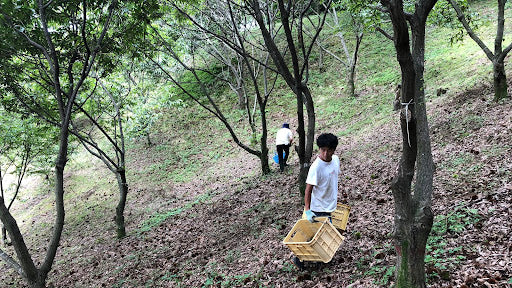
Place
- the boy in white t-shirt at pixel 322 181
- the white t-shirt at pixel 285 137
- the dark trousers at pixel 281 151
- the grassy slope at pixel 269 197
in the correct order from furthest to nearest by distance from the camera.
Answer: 1. the dark trousers at pixel 281 151
2. the white t-shirt at pixel 285 137
3. the grassy slope at pixel 269 197
4. the boy in white t-shirt at pixel 322 181

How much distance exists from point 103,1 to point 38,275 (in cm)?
522

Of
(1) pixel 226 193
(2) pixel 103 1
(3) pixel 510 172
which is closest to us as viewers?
(3) pixel 510 172

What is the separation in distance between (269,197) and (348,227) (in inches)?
A: 153

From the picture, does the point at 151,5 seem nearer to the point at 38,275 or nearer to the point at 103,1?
the point at 103,1

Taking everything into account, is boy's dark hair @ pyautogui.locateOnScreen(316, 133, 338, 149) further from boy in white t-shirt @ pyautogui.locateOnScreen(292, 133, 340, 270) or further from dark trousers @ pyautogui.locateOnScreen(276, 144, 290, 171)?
dark trousers @ pyautogui.locateOnScreen(276, 144, 290, 171)

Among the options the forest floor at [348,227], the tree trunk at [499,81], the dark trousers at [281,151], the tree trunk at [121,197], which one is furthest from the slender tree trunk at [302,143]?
the tree trunk at [121,197]

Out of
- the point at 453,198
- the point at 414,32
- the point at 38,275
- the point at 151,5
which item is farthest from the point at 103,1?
the point at 453,198

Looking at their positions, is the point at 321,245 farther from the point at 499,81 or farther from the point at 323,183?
the point at 499,81

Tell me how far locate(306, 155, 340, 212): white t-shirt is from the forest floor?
0.94 metres

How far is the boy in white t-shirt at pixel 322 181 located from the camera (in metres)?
4.30

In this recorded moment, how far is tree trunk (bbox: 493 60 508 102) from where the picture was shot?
8508 millimetres

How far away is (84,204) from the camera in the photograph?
18.2 m

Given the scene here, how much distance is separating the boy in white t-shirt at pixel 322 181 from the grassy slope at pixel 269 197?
3.00 feet

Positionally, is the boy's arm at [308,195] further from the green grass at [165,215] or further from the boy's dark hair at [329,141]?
the green grass at [165,215]
